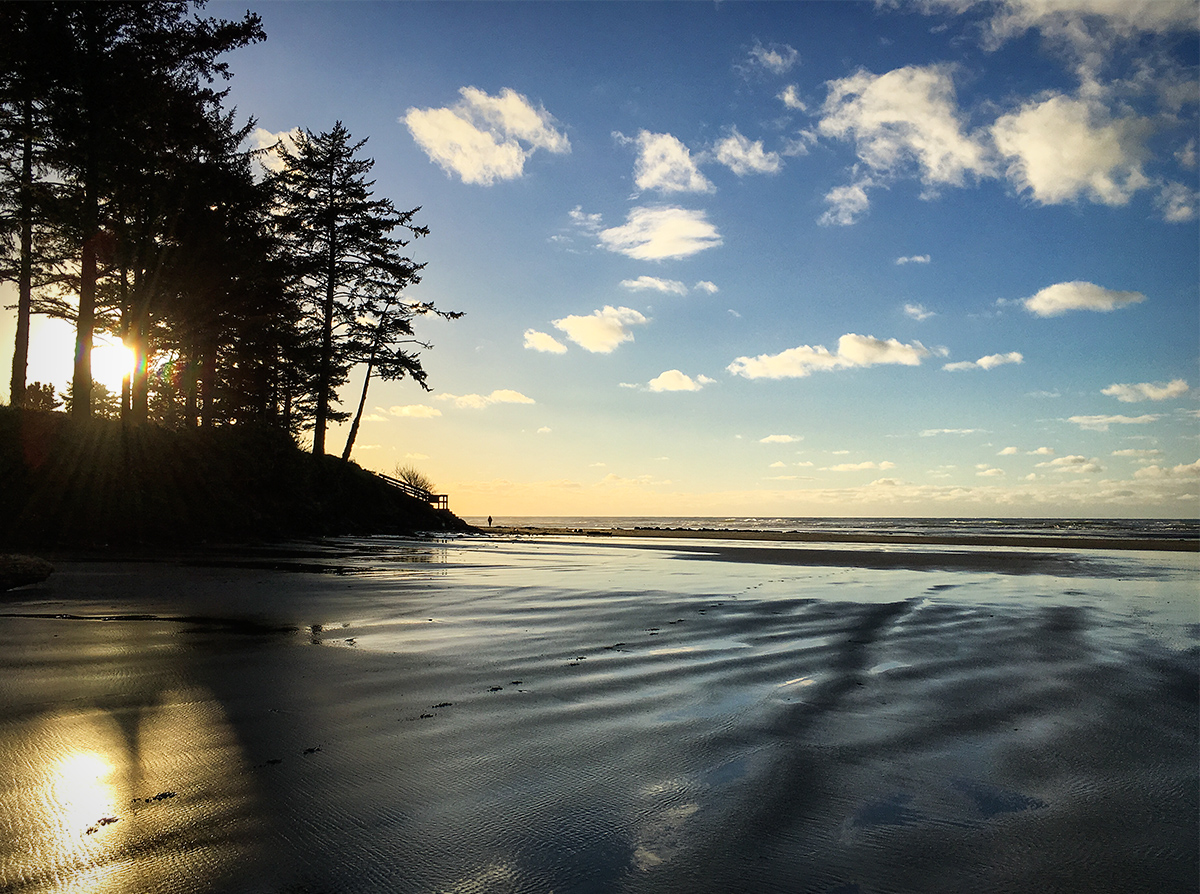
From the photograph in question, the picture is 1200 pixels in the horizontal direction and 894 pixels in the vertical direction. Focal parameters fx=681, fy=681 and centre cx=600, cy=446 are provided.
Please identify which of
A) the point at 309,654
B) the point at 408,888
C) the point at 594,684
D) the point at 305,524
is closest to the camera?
the point at 408,888

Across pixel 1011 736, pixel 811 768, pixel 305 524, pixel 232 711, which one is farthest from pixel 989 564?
pixel 305 524

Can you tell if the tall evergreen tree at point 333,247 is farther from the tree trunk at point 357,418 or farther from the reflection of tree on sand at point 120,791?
the reflection of tree on sand at point 120,791

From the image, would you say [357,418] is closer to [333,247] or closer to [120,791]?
[333,247]

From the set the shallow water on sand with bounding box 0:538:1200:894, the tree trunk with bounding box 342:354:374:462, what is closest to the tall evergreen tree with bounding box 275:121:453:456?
the tree trunk with bounding box 342:354:374:462

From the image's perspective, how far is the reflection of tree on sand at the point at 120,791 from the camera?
7.25 ft

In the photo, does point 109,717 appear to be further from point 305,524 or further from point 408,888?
point 305,524

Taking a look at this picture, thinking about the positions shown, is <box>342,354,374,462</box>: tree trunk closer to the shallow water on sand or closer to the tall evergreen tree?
the tall evergreen tree

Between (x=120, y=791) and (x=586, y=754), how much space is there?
200 centimetres

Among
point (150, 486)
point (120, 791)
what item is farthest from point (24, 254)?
point (120, 791)

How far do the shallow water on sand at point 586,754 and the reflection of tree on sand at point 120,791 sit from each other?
1cm

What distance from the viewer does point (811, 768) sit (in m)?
3.21

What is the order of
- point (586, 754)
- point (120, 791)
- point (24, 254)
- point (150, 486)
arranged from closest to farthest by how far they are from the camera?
1. point (120, 791)
2. point (586, 754)
3. point (150, 486)
4. point (24, 254)

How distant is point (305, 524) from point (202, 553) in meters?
11.0

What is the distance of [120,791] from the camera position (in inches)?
110
